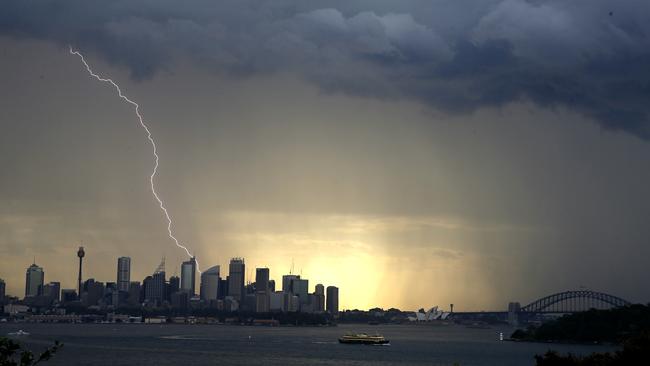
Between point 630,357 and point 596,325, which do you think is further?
point 596,325

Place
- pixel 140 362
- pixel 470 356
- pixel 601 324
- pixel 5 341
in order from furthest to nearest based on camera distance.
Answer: pixel 601 324 → pixel 470 356 → pixel 140 362 → pixel 5 341

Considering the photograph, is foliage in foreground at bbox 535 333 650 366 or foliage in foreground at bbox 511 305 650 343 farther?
foliage in foreground at bbox 511 305 650 343

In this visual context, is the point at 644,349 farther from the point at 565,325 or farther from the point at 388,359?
the point at 565,325

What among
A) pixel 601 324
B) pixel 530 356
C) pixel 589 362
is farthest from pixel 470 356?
pixel 589 362

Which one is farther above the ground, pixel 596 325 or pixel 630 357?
pixel 630 357

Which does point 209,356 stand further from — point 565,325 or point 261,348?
point 565,325

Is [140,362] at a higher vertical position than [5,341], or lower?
lower

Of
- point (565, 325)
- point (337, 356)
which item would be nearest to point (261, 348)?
point (337, 356)

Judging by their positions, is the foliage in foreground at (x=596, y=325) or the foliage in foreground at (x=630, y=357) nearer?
the foliage in foreground at (x=630, y=357)

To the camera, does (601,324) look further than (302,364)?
Yes

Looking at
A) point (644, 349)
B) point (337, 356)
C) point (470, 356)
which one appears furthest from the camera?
point (470, 356)
